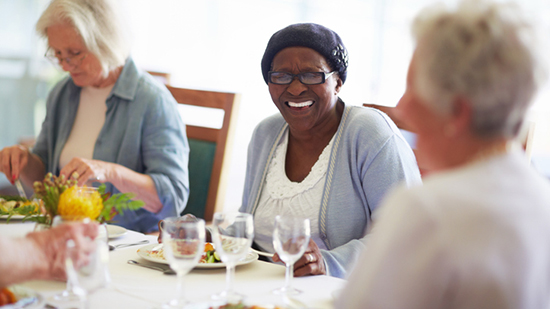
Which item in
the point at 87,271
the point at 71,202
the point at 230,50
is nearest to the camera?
the point at 87,271

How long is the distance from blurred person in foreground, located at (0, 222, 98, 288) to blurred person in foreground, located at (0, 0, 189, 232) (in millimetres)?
946

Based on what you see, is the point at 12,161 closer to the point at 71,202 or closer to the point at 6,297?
the point at 71,202

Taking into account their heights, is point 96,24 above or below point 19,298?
above

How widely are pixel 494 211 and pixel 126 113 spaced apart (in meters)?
1.71

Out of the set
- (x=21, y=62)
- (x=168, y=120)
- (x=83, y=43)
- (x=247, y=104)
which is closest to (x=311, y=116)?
(x=168, y=120)

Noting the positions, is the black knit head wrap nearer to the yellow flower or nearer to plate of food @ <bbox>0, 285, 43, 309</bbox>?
the yellow flower

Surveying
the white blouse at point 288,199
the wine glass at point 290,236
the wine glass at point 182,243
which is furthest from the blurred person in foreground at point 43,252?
the white blouse at point 288,199

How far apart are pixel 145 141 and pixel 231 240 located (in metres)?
1.14

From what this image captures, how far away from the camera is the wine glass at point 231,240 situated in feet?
3.14

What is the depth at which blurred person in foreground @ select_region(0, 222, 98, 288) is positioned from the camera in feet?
2.64

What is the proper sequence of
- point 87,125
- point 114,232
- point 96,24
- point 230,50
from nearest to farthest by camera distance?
1. point 114,232
2. point 96,24
3. point 87,125
4. point 230,50

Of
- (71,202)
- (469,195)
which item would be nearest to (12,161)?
(71,202)

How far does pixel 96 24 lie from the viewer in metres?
1.97

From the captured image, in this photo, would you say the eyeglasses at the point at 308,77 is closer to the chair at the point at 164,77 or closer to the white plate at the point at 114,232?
the white plate at the point at 114,232
